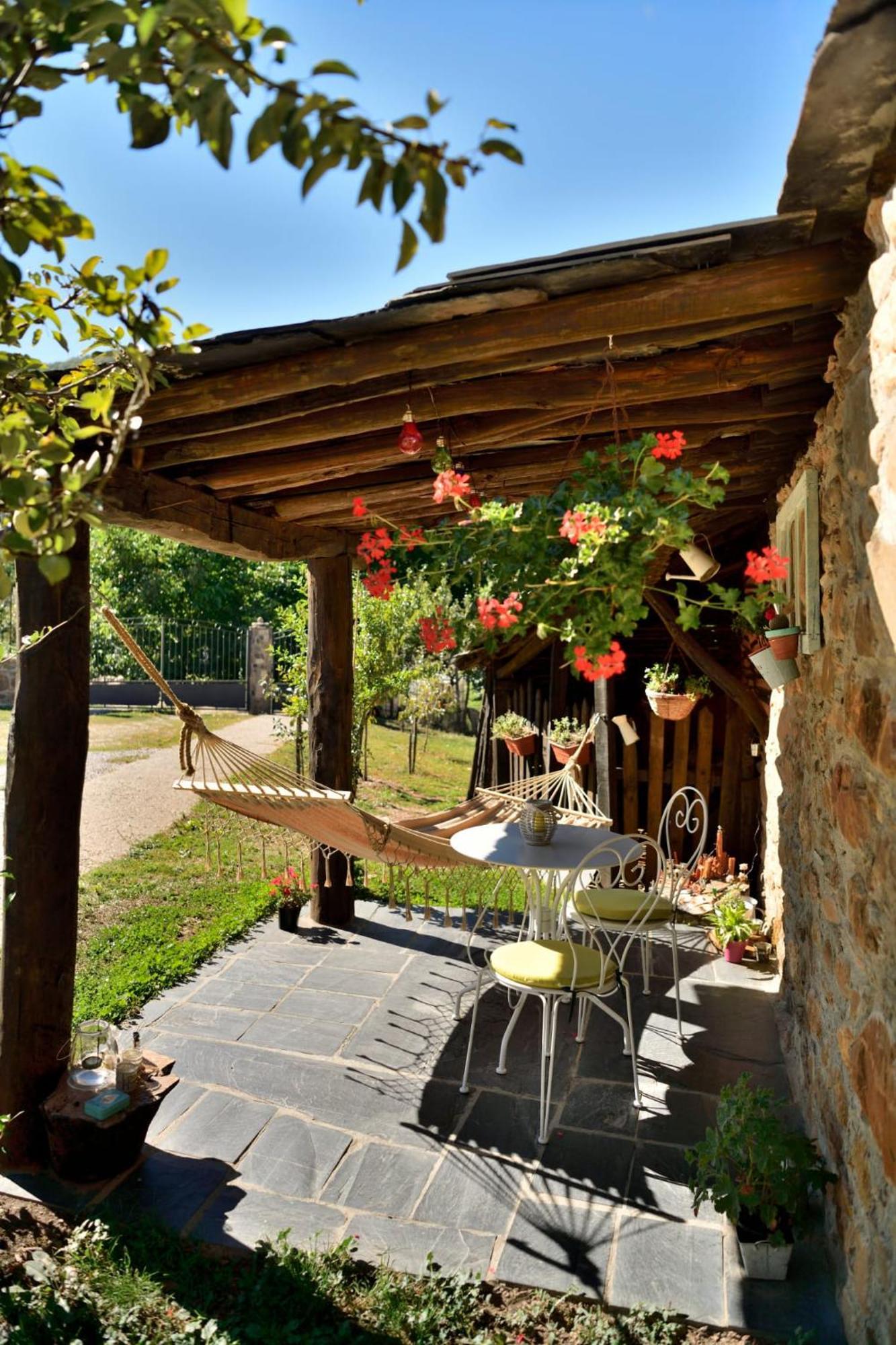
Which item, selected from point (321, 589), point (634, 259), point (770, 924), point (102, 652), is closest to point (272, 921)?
point (321, 589)

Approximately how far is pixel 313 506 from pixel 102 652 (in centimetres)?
1017

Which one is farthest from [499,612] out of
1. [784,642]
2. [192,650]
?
[192,650]

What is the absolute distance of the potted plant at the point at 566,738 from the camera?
504 centimetres

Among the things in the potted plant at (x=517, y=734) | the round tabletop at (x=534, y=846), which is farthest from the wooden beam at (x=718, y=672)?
the round tabletop at (x=534, y=846)

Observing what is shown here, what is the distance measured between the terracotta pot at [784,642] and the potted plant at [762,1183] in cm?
127

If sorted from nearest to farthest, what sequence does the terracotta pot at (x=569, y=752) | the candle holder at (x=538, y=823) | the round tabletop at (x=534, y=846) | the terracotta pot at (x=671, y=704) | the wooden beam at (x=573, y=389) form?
the wooden beam at (x=573, y=389)
the round tabletop at (x=534, y=846)
the candle holder at (x=538, y=823)
the terracotta pot at (x=671, y=704)
the terracotta pot at (x=569, y=752)

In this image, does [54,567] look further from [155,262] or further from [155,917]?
[155,917]

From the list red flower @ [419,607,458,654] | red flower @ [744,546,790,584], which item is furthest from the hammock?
red flower @ [744,546,790,584]

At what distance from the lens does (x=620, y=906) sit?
3273 millimetres

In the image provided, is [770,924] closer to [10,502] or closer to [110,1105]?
[110,1105]

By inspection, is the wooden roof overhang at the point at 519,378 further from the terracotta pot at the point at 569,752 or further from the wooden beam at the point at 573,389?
the terracotta pot at the point at 569,752

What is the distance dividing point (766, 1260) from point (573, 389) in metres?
2.10

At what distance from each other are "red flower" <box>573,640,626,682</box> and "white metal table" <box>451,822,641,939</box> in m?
0.97

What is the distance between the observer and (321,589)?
13.9 feet
